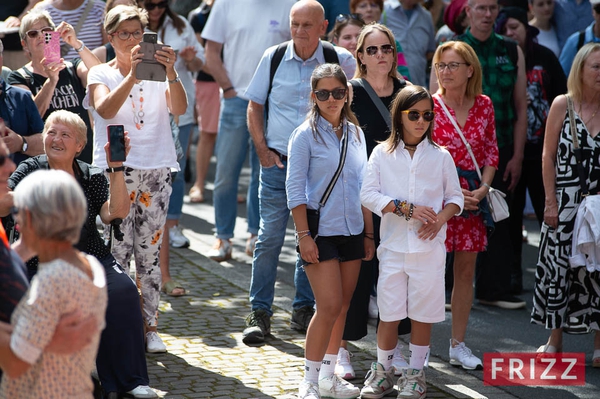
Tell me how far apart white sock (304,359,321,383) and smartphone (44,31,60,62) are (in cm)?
280

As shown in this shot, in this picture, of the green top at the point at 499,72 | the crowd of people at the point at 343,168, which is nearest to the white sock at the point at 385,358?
the crowd of people at the point at 343,168

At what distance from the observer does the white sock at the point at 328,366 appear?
532 centimetres

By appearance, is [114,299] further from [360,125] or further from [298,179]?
[360,125]

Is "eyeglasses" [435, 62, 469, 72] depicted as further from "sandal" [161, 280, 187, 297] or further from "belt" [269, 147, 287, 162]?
"sandal" [161, 280, 187, 297]

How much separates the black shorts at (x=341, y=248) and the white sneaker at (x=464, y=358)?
1154 millimetres

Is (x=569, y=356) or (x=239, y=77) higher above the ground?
(x=239, y=77)

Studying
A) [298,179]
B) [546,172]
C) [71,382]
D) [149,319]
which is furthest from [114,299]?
[546,172]

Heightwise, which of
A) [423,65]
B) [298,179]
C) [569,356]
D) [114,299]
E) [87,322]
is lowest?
[569,356]

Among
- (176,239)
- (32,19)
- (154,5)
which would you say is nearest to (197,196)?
(176,239)

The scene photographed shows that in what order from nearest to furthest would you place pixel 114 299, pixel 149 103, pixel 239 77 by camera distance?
pixel 114 299
pixel 149 103
pixel 239 77

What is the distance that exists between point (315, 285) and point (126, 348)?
3.80 ft

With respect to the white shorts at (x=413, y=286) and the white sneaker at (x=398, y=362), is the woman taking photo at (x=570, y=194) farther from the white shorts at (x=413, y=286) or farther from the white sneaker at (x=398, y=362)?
the white shorts at (x=413, y=286)

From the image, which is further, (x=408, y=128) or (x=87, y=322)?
A: (x=408, y=128)

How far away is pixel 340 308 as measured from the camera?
5180mm
